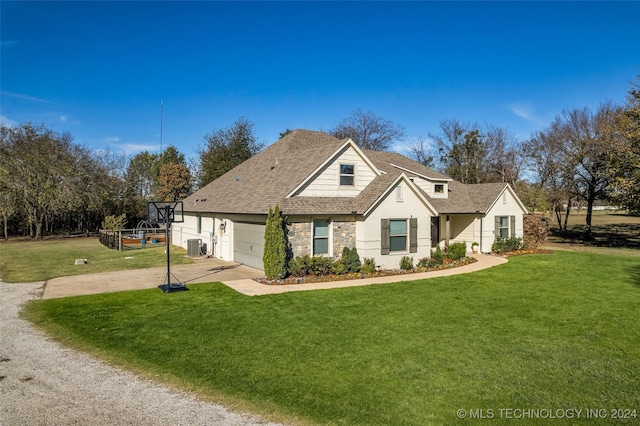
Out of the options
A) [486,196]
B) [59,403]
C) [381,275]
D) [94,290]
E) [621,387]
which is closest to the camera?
[59,403]

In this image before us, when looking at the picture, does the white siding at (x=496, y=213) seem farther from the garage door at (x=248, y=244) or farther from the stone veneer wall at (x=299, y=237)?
the garage door at (x=248, y=244)

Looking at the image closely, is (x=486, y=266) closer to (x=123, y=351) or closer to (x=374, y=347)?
(x=374, y=347)

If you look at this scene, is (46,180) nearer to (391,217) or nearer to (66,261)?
(66,261)

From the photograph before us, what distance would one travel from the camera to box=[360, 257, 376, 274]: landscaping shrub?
1593 centimetres

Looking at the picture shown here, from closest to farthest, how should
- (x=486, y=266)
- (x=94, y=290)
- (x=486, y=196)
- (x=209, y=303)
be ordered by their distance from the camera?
(x=209, y=303), (x=94, y=290), (x=486, y=266), (x=486, y=196)

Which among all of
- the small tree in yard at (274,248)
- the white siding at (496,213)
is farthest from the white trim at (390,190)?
the white siding at (496,213)

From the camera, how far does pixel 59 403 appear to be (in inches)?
215

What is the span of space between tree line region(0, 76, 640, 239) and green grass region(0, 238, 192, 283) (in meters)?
10.1

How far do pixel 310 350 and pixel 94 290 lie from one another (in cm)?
876

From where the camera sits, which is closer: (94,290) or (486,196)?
(94,290)

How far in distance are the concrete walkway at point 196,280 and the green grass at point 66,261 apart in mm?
1526

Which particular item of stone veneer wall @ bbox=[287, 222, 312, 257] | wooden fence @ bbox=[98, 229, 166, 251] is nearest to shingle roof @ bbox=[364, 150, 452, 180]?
stone veneer wall @ bbox=[287, 222, 312, 257]

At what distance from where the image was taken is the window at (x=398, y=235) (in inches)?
674

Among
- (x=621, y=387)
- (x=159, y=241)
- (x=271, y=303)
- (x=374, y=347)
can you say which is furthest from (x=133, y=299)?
(x=159, y=241)
